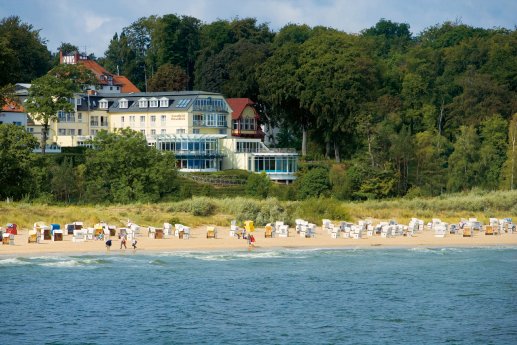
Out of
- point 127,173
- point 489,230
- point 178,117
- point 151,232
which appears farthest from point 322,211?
point 178,117

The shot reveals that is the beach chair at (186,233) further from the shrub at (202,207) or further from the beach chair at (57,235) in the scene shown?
the shrub at (202,207)

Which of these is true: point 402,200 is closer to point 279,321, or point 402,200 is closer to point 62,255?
point 62,255

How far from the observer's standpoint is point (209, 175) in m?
83.5

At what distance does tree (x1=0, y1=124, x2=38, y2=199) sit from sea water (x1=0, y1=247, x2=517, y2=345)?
835 inches

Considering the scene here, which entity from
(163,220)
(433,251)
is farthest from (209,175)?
(433,251)

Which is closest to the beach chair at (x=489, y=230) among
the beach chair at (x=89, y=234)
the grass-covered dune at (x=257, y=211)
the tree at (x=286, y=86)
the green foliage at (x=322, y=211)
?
the grass-covered dune at (x=257, y=211)

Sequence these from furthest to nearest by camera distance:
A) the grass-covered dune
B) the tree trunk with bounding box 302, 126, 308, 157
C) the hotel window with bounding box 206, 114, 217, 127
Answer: the hotel window with bounding box 206, 114, 217, 127
the tree trunk with bounding box 302, 126, 308, 157
the grass-covered dune

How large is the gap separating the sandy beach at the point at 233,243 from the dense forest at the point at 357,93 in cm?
2113

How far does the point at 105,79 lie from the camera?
374 ft

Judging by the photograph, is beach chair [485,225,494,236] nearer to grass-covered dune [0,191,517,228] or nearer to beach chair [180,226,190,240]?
grass-covered dune [0,191,517,228]

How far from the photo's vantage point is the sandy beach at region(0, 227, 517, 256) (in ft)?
152

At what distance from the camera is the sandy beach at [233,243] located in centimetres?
4631

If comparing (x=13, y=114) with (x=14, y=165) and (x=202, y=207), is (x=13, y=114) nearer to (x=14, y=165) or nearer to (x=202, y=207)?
(x=14, y=165)

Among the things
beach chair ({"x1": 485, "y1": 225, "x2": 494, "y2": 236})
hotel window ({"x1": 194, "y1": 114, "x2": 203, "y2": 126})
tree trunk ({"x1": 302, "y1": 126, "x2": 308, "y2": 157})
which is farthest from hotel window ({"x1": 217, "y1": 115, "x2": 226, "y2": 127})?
beach chair ({"x1": 485, "y1": 225, "x2": 494, "y2": 236})
